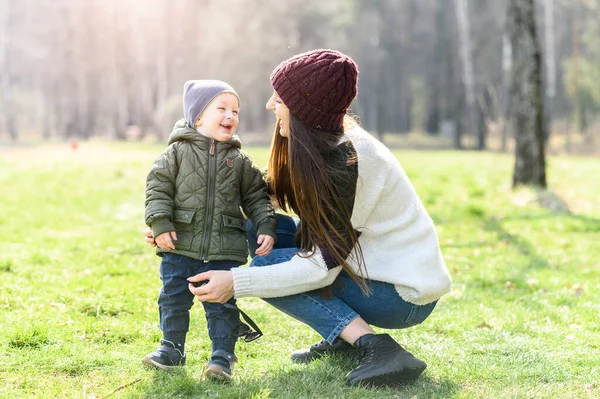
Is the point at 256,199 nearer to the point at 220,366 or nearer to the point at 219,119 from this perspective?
the point at 219,119

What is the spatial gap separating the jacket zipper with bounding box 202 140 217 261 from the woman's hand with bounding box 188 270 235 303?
0.21 metres

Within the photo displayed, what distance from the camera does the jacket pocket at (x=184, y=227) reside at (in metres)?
3.70

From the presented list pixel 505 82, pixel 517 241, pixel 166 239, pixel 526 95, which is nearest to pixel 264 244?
pixel 166 239

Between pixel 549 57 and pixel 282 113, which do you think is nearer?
pixel 282 113

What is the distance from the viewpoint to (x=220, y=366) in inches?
142

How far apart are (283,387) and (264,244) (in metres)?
0.71

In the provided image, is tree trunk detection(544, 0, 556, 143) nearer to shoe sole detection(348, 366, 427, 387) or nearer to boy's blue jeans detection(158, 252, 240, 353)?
shoe sole detection(348, 366, 427, 387)

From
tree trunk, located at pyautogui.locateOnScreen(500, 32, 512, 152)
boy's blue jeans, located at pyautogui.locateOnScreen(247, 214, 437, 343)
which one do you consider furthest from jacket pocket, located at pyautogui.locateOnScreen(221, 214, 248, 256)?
tree trunk, located at pyautogui.locateOnScreen(500, 32, 512, 152)

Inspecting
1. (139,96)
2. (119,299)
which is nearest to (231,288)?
(119,299)

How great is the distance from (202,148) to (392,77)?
1594 inches

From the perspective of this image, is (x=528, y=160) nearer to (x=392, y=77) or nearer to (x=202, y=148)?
(x=202, y=148)

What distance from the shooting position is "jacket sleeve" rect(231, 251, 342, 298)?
3529 mm

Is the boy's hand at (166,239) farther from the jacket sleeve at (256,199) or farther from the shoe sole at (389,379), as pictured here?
the shoe sole at (389,379)

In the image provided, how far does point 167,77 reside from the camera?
139 feet
